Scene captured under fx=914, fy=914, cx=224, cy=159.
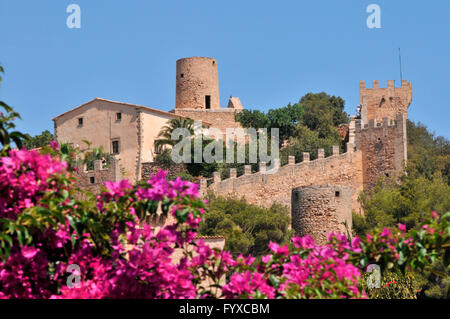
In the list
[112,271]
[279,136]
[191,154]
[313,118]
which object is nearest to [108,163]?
[191,154]

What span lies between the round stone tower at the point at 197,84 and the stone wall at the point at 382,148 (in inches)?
504

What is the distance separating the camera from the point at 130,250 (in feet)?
27.6

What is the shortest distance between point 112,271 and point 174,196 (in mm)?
945

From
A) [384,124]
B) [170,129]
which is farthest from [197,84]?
[384,124]

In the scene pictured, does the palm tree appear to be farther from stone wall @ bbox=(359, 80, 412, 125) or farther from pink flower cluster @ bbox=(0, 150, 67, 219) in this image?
pink flower cluster @ bbox=(0, 150, 67, 219)

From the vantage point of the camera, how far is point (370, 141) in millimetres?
39562

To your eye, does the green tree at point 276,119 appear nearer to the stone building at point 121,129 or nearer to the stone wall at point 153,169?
the stone building at point 121,129

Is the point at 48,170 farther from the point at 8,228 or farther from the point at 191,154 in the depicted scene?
the point at 191,154

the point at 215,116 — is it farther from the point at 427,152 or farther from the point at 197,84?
the point at 427,152

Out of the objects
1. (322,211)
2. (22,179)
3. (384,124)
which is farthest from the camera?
(384,124)

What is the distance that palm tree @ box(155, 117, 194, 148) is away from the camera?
139 ft

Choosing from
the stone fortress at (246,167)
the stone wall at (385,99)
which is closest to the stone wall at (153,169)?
the stone fortress at (246,167)

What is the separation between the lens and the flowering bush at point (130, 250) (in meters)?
8.18

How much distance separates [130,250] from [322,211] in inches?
598
